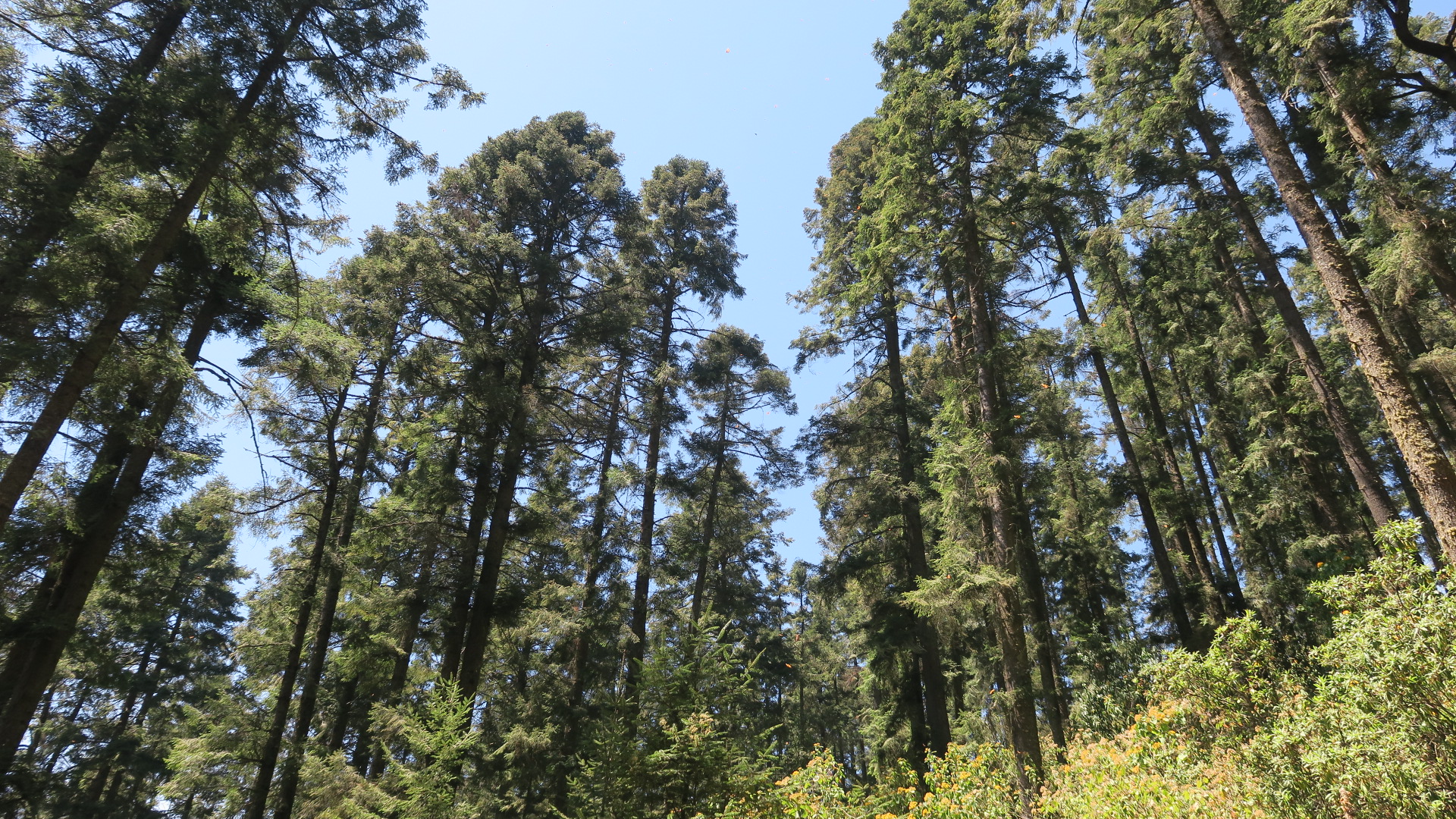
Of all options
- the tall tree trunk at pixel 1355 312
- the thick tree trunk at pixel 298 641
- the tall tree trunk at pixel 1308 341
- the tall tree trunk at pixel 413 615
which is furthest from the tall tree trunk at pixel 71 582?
the tall tree trunk at pixel 1308 341

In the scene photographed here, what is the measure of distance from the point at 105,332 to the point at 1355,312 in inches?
555

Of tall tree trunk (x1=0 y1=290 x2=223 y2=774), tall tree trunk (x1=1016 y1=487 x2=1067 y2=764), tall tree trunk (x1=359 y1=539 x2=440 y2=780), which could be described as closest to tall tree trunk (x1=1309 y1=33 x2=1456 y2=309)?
tall tree trunk (x1=1016 y1=487 x2=1067 y2=764)

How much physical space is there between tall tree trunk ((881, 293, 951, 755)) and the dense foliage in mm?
109

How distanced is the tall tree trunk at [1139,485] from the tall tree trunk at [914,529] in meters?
4.87

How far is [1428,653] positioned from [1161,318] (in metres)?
18.2

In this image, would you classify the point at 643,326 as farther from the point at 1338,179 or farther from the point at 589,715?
the point at 1338,179

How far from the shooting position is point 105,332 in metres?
6.72

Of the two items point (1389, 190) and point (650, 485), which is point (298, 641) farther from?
point (1389, 190)

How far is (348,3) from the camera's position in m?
9.33

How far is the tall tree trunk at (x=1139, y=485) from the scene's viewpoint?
15.4 m

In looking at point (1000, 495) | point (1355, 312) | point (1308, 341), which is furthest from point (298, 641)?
point (1308, 341)

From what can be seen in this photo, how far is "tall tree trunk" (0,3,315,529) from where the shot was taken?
630 centimetres

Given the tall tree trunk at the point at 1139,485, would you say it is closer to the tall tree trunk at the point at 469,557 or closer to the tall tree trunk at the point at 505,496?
the tall tree trunk at the point at 505,496

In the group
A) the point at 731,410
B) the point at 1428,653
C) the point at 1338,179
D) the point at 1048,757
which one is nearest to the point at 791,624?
the point at 731,410
